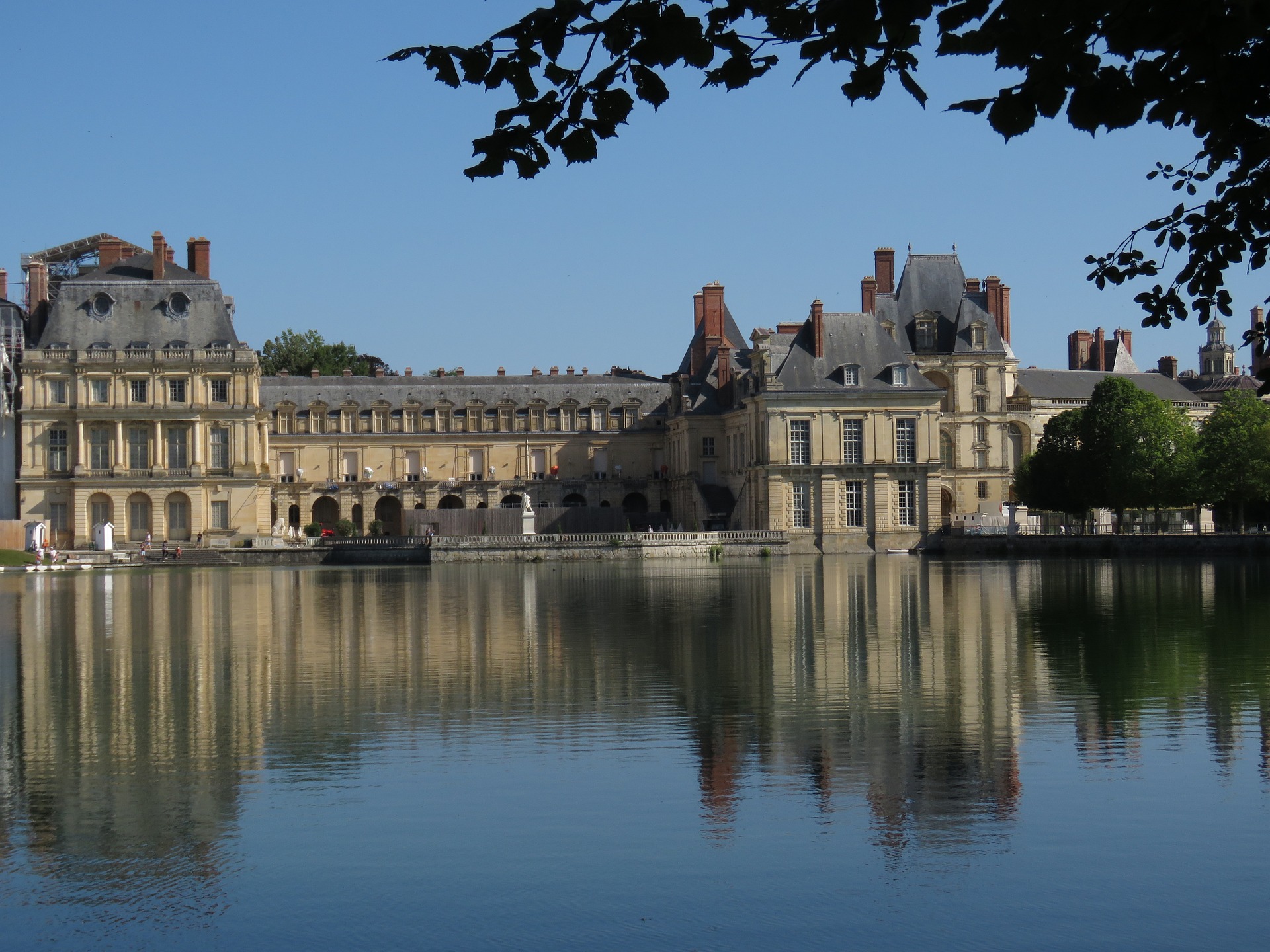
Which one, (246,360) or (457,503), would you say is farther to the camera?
(457,503)

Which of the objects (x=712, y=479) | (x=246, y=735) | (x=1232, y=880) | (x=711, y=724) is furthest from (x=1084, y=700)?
(x=712, y=479)

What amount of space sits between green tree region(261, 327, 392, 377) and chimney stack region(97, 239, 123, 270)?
807 inches

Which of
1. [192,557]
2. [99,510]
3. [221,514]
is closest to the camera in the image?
[192,557]

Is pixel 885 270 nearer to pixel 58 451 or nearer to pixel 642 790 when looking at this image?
pixel 58 451

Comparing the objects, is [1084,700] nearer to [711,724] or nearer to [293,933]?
[711,724]

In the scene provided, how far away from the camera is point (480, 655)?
2027cm

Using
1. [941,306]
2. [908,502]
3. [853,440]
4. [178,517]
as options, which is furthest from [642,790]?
[941,306]

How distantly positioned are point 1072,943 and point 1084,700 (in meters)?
7.97

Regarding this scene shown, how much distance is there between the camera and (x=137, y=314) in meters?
64.4

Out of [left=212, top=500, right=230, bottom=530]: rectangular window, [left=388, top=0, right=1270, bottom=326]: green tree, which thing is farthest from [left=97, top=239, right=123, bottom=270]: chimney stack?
[left=388, top=0, right=1270, bottom=326]: green tree

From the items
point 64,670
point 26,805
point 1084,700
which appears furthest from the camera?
point 64,670

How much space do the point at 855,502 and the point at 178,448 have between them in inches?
1093

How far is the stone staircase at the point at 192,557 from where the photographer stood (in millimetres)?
56812

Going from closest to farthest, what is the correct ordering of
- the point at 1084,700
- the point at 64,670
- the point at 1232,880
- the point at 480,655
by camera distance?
the point at 1232,880 < the point at 1084,700 < the point at 64,670 < the point at 480,655
